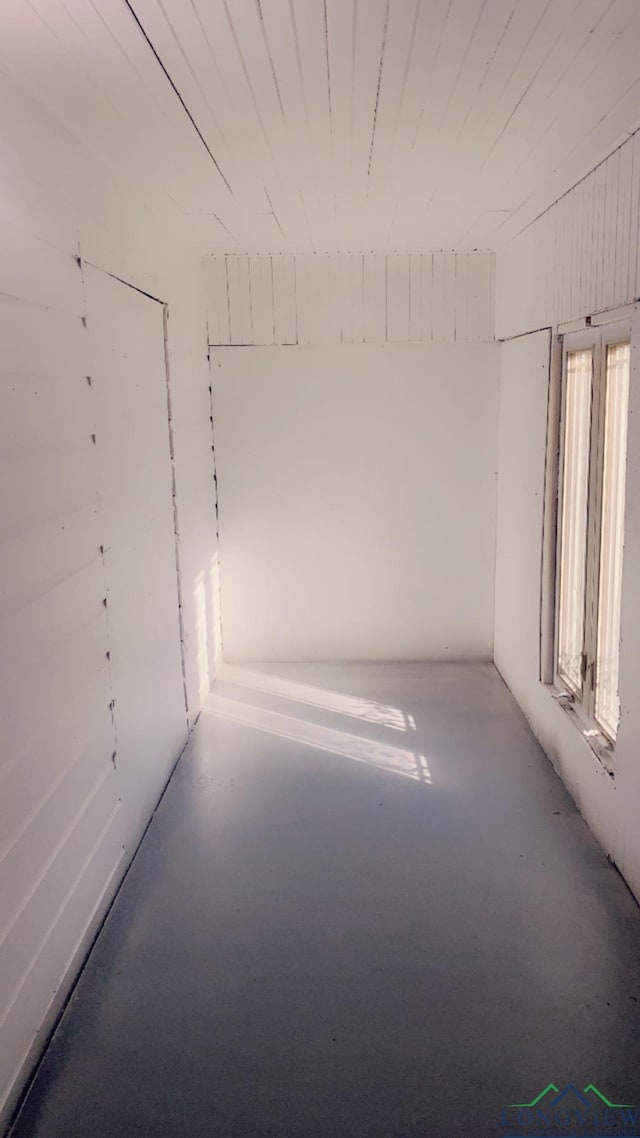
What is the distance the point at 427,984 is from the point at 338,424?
356 centimetres

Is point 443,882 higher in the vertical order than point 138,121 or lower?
lower

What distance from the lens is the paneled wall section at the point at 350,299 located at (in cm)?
494

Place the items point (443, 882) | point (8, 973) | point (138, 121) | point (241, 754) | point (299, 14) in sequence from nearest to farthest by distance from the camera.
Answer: point (299, 14)
point (8, 973)
point (138, 121)
point (443, 882)
point (241, 754)

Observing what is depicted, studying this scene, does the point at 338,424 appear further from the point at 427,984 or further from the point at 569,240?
the point at 427,984

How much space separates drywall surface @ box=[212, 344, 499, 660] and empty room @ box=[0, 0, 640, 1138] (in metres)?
0.03

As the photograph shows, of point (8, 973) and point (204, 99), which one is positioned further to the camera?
point (204, 99)

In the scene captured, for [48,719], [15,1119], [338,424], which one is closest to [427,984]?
[15,1119]

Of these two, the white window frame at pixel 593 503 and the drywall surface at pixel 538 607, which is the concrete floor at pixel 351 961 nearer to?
the drywall surface at pixel 538 607

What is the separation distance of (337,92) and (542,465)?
83.8 inches

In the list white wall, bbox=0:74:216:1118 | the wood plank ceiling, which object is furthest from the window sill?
the wood plank ceiling

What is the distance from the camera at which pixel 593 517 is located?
10.6ft

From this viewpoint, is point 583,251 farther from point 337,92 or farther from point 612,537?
point 337,92

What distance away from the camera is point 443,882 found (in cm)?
290

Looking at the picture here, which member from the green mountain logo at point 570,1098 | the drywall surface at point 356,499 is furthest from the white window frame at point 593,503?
the drywall surface at point 356,499
